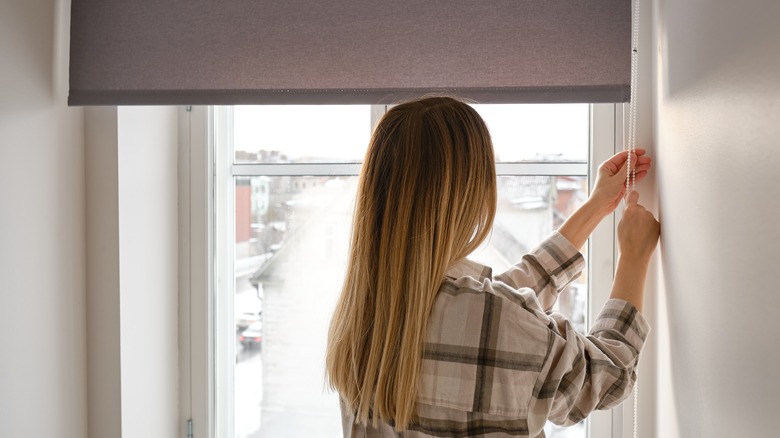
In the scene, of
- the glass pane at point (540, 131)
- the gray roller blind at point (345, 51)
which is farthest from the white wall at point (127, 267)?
the glass pane at point (540, 131)

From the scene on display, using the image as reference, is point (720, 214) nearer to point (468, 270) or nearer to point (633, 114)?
point (468, 270)

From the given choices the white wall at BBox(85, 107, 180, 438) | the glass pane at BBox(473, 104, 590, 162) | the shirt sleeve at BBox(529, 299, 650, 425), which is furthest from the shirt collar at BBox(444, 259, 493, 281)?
the white wall at BBox(85, 107, 180, 438)

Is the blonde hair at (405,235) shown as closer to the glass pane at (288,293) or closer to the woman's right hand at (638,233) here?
the woman's right hand at (638,233)

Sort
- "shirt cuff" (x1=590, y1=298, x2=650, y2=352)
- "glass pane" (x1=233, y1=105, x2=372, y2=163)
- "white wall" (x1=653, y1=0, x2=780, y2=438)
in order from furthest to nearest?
1. "glass pane" (x1=233, y1=105, x2=372, y2=163)
2. "shirt cuff" (x1=590, y1=298, x2=650, y2=352)
3. "white wall" (x1=653, y1=0, x2=780, y2=438)

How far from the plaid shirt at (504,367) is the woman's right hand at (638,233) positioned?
0.66 feet

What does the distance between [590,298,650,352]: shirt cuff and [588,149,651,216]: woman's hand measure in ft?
0.77

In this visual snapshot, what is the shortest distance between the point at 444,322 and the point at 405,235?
0.45 feet

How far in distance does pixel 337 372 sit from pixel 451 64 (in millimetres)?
633

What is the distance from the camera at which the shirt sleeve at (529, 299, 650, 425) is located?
0.98 m

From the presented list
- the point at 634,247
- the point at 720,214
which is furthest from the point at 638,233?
the point at 720,214

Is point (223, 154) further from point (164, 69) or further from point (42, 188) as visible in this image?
point (42, 188)

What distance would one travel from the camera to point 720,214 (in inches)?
31.6

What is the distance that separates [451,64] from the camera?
135 centimetres

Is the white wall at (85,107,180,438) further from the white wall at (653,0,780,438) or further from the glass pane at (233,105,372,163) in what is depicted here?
the white wall at (653,0,780,438)
